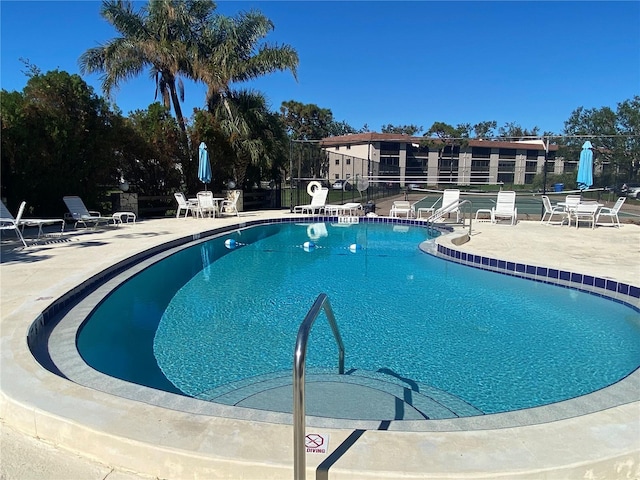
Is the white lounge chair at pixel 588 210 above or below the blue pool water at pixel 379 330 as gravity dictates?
above

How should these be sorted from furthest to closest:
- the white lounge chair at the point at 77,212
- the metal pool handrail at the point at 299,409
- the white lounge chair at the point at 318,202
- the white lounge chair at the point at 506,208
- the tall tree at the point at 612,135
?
1. the white lounge chair at the point at 318,202
2. the tall tree at the point at 612,135
3. the white lounge chair at the point at 506,208
4. the white lounge chair at the point at 77,212
5. the metal pool handrail at the point at 299,409

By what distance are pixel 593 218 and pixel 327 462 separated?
1213 cm

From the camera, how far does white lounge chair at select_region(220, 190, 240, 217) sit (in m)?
15.9

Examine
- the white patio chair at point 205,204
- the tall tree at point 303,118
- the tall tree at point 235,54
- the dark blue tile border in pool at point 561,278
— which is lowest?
the dark blue tile border in pool at point 561,278

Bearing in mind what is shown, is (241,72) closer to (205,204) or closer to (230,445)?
(205,204)

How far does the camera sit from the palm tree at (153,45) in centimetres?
1576

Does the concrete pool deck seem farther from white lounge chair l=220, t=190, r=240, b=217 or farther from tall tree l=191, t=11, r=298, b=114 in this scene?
tall tree l=191, t=11, r=298, b=114

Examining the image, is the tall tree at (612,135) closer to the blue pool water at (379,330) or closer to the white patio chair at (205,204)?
the blue pool water at (379,330)

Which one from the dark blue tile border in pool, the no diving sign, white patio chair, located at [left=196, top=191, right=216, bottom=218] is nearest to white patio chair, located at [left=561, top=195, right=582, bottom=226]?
the dark blue tile border in pool

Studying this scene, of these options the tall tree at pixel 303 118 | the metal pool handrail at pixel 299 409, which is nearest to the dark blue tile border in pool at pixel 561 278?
the metal pool handrail at pixel 299 409

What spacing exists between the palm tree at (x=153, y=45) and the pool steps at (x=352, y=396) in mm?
15211

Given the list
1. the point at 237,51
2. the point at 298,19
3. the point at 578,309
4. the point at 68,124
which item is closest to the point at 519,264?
the point at 578,309

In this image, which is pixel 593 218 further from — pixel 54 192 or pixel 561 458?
pixel 54 192

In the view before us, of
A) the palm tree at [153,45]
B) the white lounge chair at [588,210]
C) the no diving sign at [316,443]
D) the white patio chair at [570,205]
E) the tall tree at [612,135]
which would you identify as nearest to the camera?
the no diving sign at [316,443]
